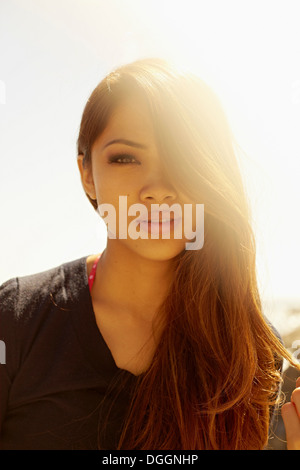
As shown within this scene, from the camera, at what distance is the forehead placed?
150 centimetres

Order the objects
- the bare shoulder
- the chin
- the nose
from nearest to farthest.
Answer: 1. the nose
2. the chin
3. the bare shoulder

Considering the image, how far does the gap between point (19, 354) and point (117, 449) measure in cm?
45

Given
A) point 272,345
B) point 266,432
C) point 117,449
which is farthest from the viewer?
point 272,345

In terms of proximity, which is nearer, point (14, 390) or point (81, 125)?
point (14, 390)

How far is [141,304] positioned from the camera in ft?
5.72

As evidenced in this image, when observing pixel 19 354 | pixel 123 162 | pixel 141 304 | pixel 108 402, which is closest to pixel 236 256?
pixel 141 304

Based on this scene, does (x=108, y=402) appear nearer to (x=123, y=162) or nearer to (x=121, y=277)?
(x=121, y=277)

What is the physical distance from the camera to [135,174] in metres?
1.51

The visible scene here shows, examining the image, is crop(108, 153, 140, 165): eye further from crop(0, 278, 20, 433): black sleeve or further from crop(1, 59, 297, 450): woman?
crop(0, 278, 20, 433): black sleeve

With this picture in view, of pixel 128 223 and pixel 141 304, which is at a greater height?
pixel 128 223

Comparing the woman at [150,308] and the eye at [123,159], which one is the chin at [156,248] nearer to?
the woman at [150,308]

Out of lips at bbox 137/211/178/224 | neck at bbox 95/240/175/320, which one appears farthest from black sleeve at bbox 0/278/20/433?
lips at bbox 137/211/178/224

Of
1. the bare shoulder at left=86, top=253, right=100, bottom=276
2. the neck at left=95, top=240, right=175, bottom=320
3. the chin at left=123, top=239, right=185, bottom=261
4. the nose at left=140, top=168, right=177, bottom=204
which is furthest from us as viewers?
the bare shoulder at left=86, top=253, right=100, bottom=276

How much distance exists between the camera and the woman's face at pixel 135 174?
1.49 metres
